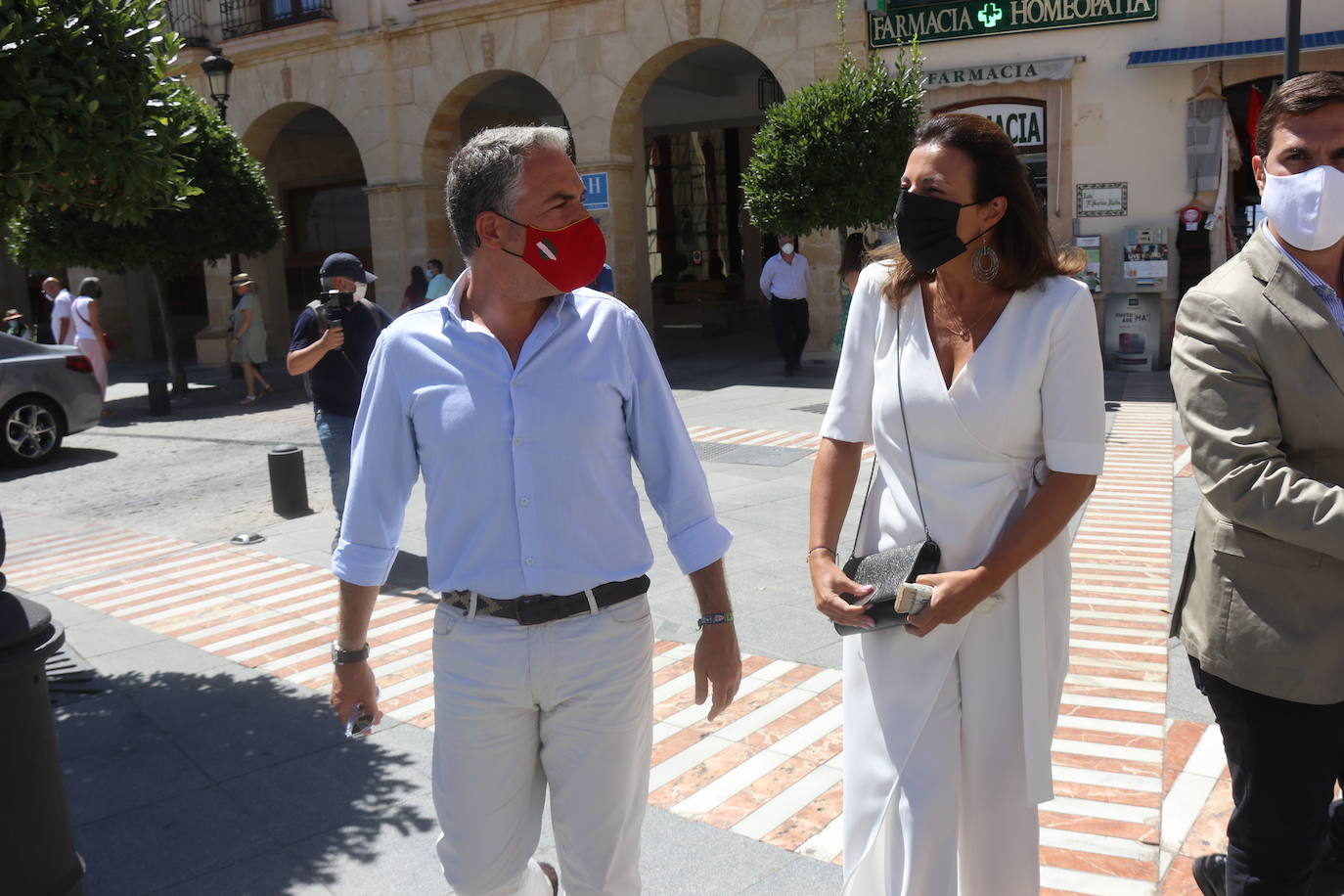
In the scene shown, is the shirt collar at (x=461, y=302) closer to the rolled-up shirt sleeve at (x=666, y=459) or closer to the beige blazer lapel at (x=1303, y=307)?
the rolled-up shirt sleeve at (x=666, y=459)

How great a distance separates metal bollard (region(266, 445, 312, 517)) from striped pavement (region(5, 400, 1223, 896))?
2.89 ft

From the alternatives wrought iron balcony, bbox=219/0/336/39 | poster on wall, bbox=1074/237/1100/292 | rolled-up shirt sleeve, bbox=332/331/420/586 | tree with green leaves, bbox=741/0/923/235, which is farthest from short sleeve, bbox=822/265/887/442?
wrought iron balcony, bbox=219/0/336/39

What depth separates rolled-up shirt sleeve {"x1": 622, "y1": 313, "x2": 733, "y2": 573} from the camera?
8.58 feet

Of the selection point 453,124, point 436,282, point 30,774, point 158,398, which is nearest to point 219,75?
point 436,282

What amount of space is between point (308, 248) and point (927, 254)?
25.9 meters

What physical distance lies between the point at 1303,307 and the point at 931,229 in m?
0.74

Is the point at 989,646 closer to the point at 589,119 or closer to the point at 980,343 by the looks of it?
the point at 980,343

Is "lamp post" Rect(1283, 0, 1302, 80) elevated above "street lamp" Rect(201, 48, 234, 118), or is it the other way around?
"street lamp" Rect(201, 48, 234, 118)

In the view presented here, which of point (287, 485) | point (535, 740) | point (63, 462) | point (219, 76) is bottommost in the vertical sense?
point (63, 462)

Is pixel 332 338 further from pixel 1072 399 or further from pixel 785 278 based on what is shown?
pixel 785 278

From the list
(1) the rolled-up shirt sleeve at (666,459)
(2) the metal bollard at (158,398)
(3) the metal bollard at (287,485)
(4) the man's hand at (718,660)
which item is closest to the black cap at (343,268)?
(3) the metal bollard at (287,485)

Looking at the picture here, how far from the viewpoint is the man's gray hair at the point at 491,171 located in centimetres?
254

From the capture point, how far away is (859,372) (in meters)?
2.69

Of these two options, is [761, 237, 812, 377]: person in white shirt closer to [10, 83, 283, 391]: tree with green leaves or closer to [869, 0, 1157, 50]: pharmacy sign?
[869, 0, 1157, 50]: pharmacy sign
